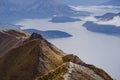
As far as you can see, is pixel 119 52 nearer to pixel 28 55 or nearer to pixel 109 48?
pixel 109 48

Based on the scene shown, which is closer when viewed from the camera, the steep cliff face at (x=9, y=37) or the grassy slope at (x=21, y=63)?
the grassy slope at (x=21, y=63)

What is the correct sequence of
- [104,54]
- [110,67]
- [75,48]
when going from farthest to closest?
[75,48], [104,54], [110,67]

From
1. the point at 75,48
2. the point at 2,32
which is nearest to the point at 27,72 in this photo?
the point at 2,32

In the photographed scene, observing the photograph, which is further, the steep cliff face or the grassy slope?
the steep cliff face

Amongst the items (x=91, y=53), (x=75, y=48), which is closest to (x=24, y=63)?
(x=91, y=53)

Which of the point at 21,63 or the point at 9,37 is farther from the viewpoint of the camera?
the point at 9,37

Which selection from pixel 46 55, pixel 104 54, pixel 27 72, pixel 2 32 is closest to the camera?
pixel 27 72

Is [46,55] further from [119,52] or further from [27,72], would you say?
[119,52]

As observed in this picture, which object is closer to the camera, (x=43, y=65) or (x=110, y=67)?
(x=43, y=65)

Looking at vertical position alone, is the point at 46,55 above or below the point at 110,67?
above
